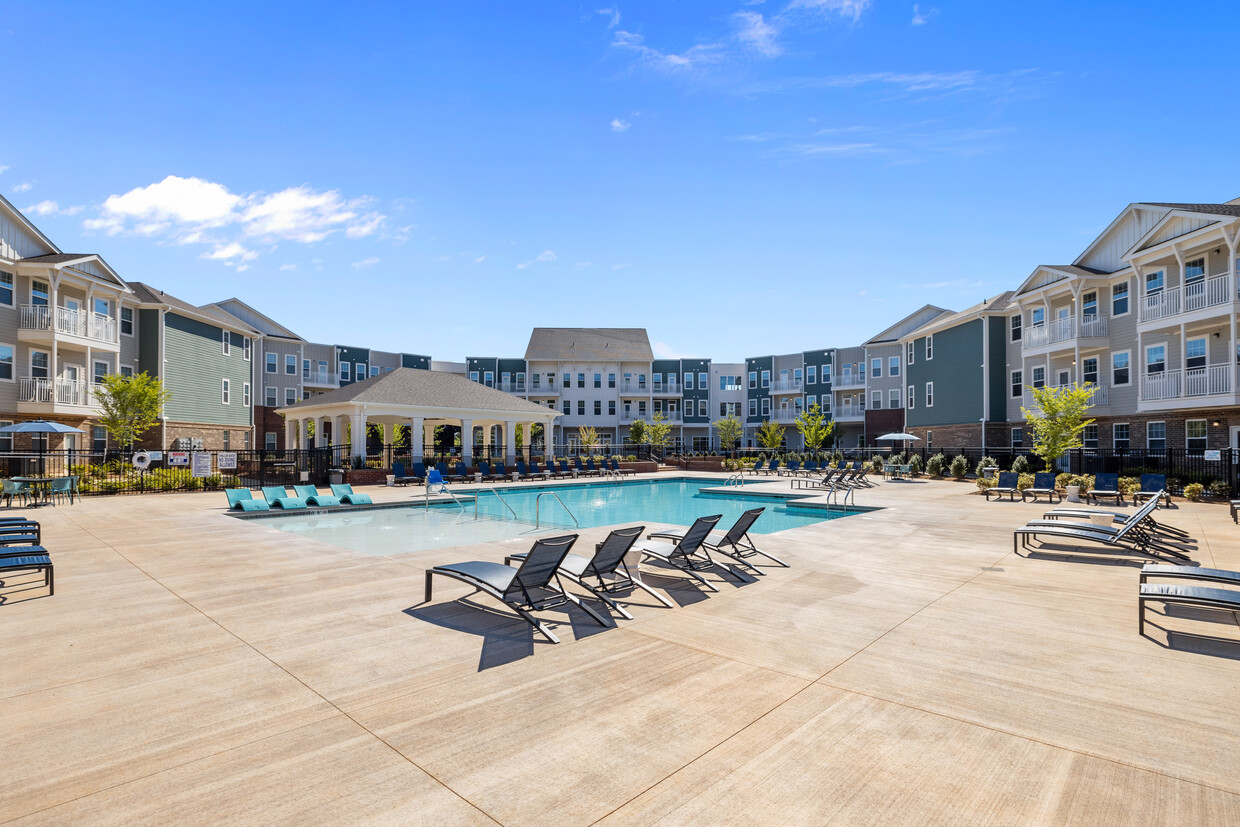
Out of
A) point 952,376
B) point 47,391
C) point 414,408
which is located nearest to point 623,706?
point 414,408

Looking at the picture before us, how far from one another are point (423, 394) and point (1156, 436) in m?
32.2

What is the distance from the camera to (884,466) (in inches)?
1292

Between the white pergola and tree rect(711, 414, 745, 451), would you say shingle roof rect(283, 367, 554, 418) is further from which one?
tree rect(711, 414, 745, 451)

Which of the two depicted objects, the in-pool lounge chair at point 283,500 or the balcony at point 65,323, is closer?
the in-pool lounge chair at point 283,500

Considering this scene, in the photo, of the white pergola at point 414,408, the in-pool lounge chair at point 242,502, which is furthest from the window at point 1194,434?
the in-pool lounge chair at point 242,502

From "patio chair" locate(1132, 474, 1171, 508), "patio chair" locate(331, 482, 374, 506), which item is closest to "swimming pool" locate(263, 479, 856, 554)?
"patio chair" locate(331, 482, 374, 506)

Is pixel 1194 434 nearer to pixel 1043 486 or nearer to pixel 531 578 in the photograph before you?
pixel 1043 486

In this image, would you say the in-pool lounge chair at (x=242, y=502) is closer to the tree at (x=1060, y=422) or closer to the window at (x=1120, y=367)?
the tree at (x=1060, y=422)

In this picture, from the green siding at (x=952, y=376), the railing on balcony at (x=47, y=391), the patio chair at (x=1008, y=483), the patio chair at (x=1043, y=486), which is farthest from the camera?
the green siding at (x=952, y=376)

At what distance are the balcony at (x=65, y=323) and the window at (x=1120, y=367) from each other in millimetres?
45015

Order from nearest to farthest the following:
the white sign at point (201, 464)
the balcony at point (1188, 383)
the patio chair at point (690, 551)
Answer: the patio chair at point (690, 551), the balcony at point (1188, 383), the white sign at point (201, 464)

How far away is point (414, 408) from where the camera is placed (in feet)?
94.9

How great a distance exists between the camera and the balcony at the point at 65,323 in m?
25.4

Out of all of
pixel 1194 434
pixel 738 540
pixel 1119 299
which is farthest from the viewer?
pixel 1119 299
